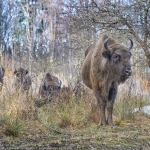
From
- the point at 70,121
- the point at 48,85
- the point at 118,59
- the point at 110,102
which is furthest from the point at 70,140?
the point at 48,85

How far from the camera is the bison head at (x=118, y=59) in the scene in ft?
31.0

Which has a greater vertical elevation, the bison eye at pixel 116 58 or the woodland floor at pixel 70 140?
the bison eye at pixel 116 58

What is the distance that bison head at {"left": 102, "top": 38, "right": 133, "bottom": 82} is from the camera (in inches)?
372

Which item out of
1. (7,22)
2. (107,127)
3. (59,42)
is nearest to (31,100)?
(107,127)

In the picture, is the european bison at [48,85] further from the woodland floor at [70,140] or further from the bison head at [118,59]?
the woodland floor at [70,140]

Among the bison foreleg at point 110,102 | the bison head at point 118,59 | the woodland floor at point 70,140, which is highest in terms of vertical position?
the bison head at point 118,59

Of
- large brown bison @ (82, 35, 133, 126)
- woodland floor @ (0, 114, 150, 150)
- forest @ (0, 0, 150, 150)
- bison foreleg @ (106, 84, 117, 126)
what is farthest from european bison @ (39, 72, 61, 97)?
woodland floor @ (0, 114, 150, 150)

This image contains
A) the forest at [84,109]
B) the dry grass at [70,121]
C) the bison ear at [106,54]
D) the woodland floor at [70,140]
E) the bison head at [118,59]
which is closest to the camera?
the woodland floor at [70,140]

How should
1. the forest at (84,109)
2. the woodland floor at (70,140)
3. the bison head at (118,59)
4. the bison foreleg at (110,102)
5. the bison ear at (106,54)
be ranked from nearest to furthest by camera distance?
the woodland floor at (70,140), the forest at (84,109), the bison head at (118,59), the bison ear at (106,54), the bison foreleg at (110,102)

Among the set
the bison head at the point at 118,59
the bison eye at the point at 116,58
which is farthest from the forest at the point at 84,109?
the bison eye at the point at 116,58

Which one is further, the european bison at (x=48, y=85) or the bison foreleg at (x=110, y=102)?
the european bison at (x=48, y=85)

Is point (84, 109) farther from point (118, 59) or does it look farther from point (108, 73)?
point (118, 59)

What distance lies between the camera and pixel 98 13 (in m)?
11.1

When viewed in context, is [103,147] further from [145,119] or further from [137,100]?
[137,100]
